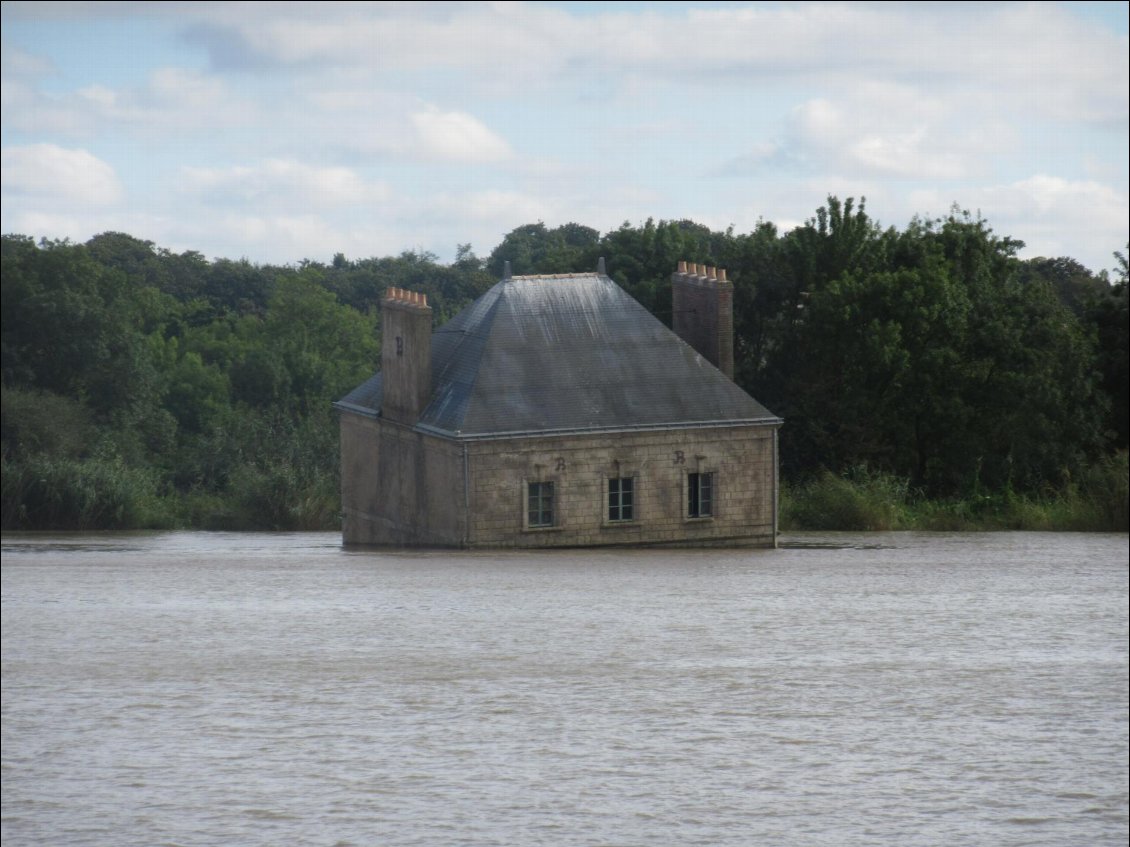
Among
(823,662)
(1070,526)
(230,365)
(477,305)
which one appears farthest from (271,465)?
(823,662)

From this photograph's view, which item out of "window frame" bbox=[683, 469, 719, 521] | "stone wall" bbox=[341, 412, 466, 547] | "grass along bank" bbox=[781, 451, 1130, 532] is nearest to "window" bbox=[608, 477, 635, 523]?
"window frame" bbox=[683, 469, 719, 521]

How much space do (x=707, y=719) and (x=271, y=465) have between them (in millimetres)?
42902

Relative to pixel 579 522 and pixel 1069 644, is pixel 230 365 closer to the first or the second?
pixel 579 522

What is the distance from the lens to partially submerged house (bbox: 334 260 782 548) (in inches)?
1326

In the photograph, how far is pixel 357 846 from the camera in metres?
5.73

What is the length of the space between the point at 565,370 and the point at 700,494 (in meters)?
4.28

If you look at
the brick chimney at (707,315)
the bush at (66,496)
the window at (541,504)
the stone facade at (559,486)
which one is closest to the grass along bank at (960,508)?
the stone facade at (559,486)

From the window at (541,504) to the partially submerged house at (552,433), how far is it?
0.03m

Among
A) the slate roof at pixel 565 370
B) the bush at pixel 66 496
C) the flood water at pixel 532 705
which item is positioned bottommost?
the flood water at pixel 532 705

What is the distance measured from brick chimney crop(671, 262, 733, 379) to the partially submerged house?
5.00 feet

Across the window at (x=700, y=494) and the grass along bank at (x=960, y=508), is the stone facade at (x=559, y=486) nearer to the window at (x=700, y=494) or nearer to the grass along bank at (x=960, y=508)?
the window at (x=700, y=494)

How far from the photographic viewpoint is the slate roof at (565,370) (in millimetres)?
34138

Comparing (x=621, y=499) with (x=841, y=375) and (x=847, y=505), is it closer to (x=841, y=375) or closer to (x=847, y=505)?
(x=847, y=505)

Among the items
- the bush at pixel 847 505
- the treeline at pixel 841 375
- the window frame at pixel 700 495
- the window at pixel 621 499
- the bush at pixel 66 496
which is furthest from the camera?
the window frame at pixel 700 495
